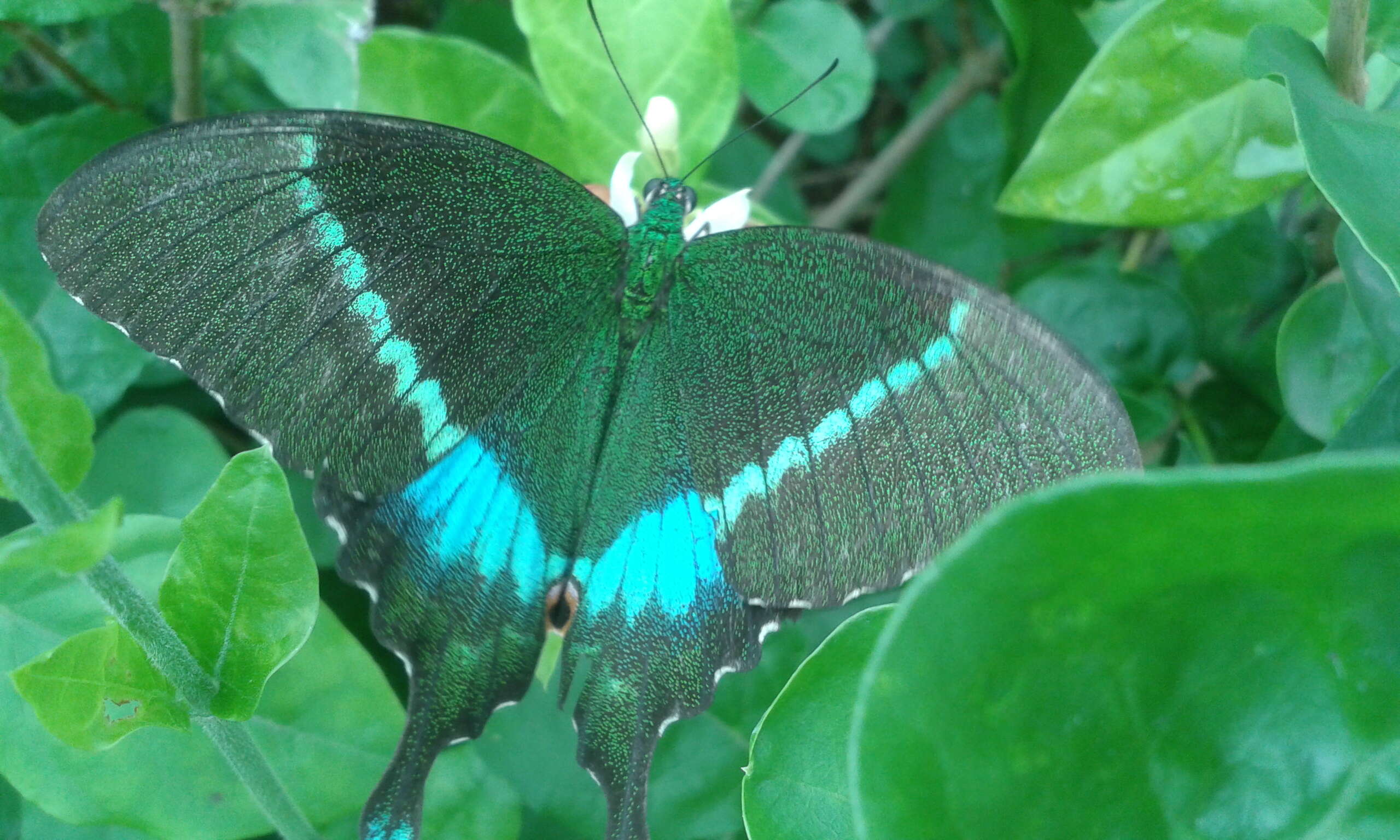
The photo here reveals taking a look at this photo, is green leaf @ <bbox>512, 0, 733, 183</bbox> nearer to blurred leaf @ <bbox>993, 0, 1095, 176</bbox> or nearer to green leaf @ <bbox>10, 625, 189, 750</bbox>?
blurred leaf @ <bbox>993, 0, 1095, 176</bbox>

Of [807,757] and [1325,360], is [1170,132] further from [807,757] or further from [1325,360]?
[807,757]

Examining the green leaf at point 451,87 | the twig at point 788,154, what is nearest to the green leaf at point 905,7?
the twig at point 788,154

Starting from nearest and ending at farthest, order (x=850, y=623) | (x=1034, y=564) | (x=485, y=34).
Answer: (x=1034, y=564) < (x=850, y=623) < (x=485, y=34)

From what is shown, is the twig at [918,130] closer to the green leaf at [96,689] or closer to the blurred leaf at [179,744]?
the blurred leaf at [179,744]

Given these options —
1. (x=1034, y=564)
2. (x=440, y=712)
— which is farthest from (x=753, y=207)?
(x=1034, y=564)

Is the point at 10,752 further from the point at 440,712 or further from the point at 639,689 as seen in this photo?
the point at 639,689
